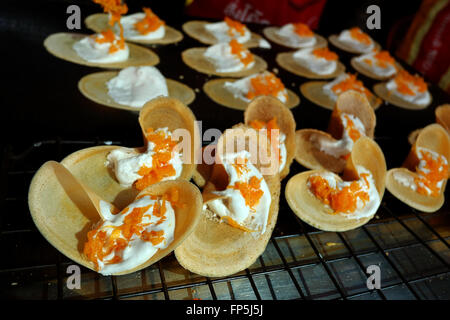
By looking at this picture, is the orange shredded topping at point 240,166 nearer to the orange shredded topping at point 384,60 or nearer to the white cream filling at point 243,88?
the white cream filling at point 243,88

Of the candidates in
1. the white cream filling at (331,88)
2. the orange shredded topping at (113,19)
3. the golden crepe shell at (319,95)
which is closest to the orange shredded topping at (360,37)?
the golden crepe shell at (319,95)

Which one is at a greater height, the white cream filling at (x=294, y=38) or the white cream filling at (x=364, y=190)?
the white cream filling at (x=294, y=38)

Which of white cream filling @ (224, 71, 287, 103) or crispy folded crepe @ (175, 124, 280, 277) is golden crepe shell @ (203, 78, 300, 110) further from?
crispy folded crepe @ (175, 124, 280, 277)

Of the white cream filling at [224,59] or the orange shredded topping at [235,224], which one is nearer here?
the orange shredded topping at [235,224]

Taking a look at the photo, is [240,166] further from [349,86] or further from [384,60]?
[384,60]

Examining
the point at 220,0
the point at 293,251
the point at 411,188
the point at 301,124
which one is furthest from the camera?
the point at 220,0

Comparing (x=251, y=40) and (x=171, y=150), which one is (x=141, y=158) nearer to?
(x=171, y=150)

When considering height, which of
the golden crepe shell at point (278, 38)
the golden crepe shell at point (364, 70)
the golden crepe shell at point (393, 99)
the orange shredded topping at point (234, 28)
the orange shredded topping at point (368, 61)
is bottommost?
the golden crepe shell at point (393, 99)
